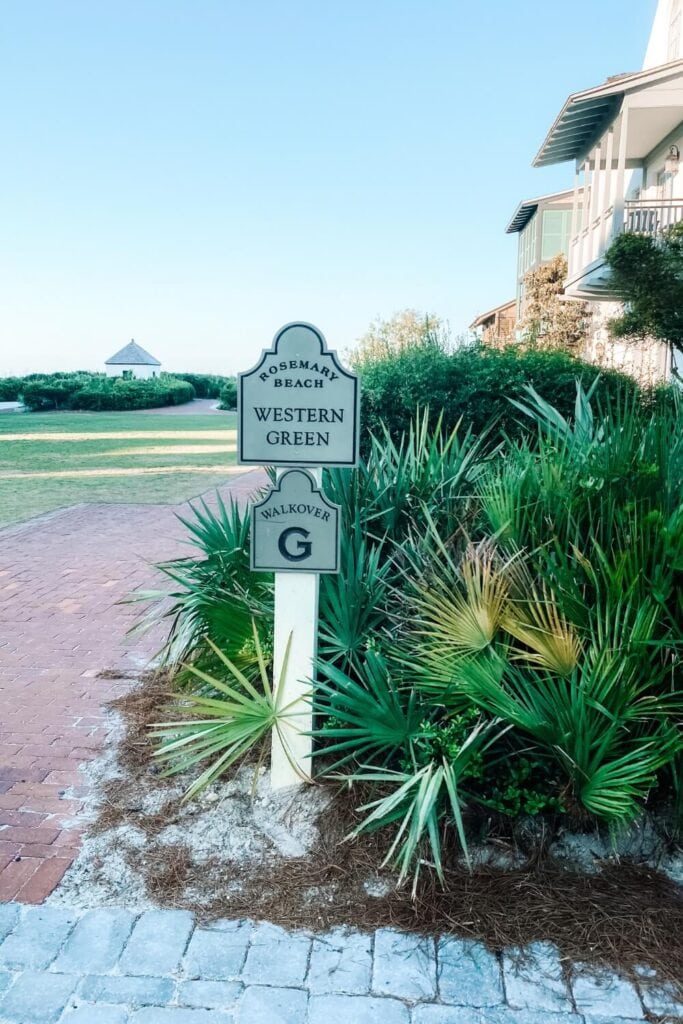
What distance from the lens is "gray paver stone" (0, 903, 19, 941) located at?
2822 millimetres

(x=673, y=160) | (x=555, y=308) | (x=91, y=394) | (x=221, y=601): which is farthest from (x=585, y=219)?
(x=91, y=394)

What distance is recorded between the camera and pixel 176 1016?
2.46 meters

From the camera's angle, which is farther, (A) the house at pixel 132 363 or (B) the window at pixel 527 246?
(A) the house at pixel 132 363

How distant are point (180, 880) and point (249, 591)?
1.49 metres

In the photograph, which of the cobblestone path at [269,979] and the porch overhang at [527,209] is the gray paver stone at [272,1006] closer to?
the cobblestone path at [269,979]

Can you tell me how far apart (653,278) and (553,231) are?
24.0 metres

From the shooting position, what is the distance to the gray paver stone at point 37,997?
8.03 feet

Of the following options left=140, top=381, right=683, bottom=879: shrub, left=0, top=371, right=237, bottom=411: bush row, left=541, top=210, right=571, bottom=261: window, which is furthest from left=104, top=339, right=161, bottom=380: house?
left=140, top=381, right=683, bottom=879: shrub

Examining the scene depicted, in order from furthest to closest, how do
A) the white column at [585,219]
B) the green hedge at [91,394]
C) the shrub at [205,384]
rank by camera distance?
the shrub at [205,384] < the green hedge at [91,394] < the white column at [585,219]

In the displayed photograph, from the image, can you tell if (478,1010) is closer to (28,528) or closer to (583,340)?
(28,528)

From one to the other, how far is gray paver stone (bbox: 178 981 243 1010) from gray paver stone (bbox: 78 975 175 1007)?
45 mm

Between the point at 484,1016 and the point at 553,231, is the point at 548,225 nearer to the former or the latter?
the point at 553,231

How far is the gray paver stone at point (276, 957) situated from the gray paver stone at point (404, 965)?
236mm

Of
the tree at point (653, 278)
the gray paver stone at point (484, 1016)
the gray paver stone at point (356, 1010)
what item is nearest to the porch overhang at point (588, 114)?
the tree at point (653, 278)
